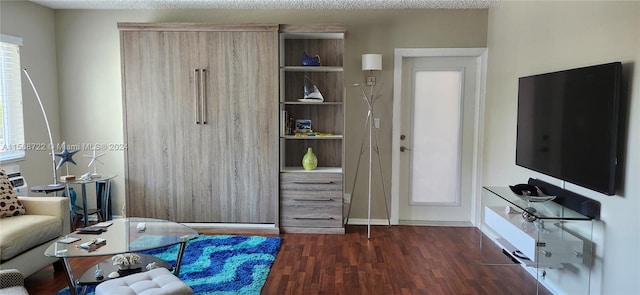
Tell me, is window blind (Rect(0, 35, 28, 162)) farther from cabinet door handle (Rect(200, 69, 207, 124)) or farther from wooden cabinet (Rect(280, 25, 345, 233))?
wooden cabinet (Rect(280, 25, 345, 233))

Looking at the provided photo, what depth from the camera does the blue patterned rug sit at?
290 centimetres

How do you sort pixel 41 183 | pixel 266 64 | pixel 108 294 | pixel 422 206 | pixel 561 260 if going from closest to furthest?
pixel 108 294 → pixel 561 260 → pixel 266 64 → pixel 41 183 → pixel 422 206

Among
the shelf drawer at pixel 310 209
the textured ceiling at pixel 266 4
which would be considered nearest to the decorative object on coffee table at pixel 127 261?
the shelf drawer at pixel 310 209

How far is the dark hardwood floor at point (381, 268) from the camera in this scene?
296 cm

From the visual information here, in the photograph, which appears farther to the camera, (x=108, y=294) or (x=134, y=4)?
(x=134, y=4)

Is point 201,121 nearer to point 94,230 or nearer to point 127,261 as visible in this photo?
point 94,230

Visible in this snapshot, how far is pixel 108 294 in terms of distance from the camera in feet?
6.81

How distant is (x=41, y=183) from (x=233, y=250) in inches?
94.5

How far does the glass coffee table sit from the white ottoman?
11.8 inches

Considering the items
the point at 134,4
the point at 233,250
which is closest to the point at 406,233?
the point at 233,250

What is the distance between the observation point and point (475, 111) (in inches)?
179

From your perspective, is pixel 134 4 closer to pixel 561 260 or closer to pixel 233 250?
pixel 233 250

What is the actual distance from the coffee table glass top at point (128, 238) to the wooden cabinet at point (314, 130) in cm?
145

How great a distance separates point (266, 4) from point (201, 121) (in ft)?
4.63
